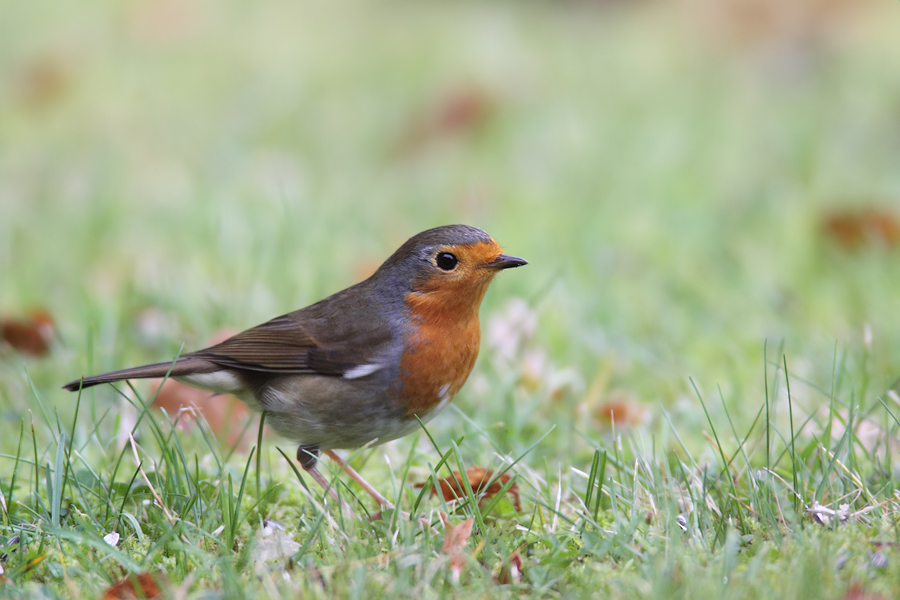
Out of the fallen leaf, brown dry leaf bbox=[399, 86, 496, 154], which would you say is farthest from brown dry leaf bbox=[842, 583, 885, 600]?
brown dry leaf bbox=[399, 86, 496, 154]

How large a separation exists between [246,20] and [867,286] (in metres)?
7.07

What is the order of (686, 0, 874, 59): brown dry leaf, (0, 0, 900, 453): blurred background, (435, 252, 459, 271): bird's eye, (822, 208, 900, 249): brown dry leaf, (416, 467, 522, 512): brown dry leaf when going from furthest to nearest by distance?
1. (686, 0, 874, 59): brown dry leaf
2. (822, 208, 900, 249): brown dry leaf
3. (0, 0, 900, 453): blurred background
4. (435, 252, 459, 271): bird's eye
5. (416, 467, 522, 512): brown dry leaf

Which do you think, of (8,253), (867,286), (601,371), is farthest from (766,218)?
(8,253)

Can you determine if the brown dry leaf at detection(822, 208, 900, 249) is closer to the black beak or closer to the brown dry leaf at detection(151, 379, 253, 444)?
the black beak

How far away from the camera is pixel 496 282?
18.0 feet

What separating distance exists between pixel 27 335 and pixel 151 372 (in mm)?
1440

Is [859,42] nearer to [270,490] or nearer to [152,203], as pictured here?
[152,203]

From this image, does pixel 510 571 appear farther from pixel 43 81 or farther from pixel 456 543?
pixel 43 81

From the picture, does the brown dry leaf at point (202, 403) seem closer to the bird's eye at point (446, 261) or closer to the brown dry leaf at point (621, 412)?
the bird's eye at point (446, 261)

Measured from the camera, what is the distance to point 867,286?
518 cm

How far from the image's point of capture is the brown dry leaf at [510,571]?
8.48ft

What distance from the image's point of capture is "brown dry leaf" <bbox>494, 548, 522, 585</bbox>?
2584mm

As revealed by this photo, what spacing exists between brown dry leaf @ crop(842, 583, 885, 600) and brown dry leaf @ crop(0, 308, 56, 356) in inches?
140

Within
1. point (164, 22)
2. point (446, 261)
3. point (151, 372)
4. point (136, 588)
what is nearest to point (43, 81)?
point (164, 22)
